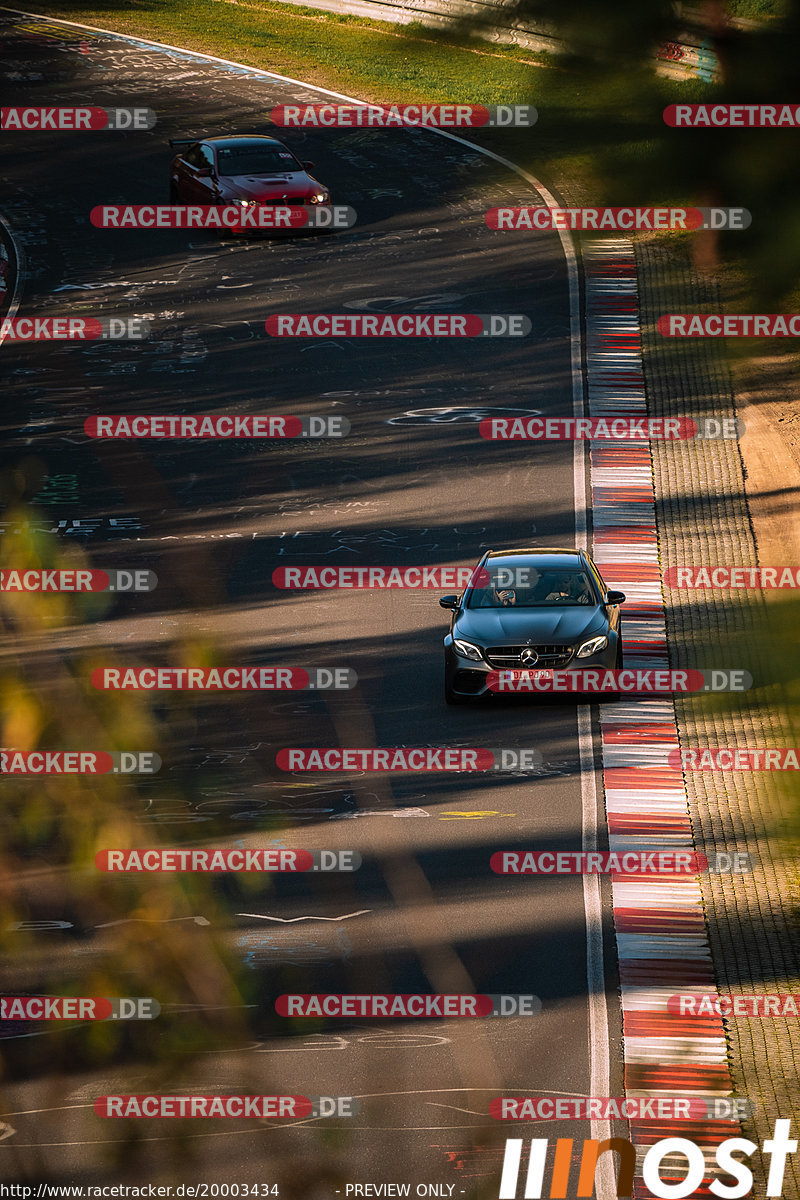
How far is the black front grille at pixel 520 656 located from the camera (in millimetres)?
16781

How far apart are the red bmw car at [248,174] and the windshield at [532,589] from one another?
1710cm

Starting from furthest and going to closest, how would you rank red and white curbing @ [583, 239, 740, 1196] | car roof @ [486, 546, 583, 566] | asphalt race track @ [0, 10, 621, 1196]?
car roof @ [486, 546, 583, 566] < red and white curbing @ [583, 239, 740, 1196] < asphalt race track @ [0, 10, 621, 1196]

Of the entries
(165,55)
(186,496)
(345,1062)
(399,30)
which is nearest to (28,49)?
(165,55)

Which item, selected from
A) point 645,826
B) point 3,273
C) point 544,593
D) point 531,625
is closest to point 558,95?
point 645,826

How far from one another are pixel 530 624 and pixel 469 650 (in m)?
0.75

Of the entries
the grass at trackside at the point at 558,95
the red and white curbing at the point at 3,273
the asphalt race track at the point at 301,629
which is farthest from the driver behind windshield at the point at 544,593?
the red and white curbing at the point at 3,273

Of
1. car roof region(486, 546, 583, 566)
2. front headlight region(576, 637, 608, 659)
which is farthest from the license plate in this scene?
car roof region(486, 546, 583, 566)

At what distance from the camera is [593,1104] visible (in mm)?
9461

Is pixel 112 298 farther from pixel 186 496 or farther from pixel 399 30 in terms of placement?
pixel 399 30

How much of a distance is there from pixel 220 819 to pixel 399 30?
1259 centimetres

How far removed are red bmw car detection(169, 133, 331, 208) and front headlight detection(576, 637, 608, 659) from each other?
731 inches

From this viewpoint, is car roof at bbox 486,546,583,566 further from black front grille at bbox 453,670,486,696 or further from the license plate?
black front grille at bbox 453,670,486,696

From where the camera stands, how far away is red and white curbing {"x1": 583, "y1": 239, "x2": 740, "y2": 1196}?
9.30 meters

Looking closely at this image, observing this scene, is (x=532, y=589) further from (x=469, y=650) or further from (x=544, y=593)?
(x=469, y=650)
